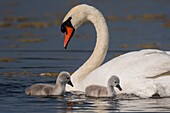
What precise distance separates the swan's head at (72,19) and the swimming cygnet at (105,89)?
6.40ft

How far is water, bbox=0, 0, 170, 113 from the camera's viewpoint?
13.2m

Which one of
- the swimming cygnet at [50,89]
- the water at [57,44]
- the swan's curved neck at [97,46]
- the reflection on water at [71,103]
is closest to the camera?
the reflection on water at [71,103]

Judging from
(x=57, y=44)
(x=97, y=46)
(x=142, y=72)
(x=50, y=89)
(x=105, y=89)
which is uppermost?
(x=57, y=44)

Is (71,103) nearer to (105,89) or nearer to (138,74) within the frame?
(105,89)

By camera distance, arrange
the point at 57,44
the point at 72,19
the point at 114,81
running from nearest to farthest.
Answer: the point at 114,81 < the point at 72,19 < the point at 57,44

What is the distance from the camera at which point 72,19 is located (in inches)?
615

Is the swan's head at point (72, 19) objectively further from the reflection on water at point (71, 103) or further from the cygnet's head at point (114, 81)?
the cygnet's head at point (114, 81)

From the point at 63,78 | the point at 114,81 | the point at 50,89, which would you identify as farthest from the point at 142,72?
the point at 50,89

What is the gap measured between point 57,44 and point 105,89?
8614 mm

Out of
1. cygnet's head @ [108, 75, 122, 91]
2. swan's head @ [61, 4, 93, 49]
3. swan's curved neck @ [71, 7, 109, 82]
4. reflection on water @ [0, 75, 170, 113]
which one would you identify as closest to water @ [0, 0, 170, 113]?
reflection on water @ [0, 75, 170, 113]

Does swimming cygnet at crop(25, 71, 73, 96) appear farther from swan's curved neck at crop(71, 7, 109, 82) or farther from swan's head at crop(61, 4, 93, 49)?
swan's head at crop(61, 4, 93, 49)

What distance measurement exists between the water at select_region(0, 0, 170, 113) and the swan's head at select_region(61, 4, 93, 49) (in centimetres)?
127

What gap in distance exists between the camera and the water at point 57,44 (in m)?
13.2

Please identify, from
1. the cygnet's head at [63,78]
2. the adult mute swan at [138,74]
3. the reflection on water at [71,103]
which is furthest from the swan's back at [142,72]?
the cygnet's head at [63,78]
